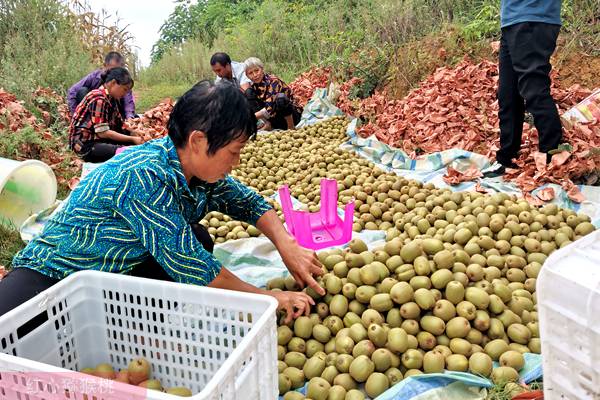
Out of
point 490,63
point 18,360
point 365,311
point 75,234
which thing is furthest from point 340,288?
point 490,63

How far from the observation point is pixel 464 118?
525 centimetres

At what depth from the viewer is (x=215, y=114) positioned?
1.88 meters

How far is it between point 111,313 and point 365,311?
1.06 meters

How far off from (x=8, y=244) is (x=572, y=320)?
3869 mm

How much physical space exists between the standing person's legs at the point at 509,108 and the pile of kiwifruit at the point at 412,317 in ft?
5.37

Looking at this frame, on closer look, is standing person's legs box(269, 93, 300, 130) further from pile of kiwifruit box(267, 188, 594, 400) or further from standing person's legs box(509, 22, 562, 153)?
pile of kiwifruit box(267, 188, 594, 400)

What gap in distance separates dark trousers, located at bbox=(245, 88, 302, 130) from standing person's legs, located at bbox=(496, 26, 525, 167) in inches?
120

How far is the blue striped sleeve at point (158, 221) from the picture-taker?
188cm

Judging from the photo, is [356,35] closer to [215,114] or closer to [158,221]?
[215,114]

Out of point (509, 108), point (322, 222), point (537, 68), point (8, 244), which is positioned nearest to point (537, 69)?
point (537, 68)

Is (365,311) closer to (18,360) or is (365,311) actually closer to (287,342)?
(287,342)

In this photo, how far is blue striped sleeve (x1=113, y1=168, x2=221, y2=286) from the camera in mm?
1883

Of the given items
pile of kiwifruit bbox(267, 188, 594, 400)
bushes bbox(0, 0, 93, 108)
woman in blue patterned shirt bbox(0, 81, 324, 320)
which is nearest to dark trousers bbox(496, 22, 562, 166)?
pile of kiwifruit bbox(267, 188, 594, 400)

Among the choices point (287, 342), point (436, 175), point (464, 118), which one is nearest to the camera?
point (287, 342)
